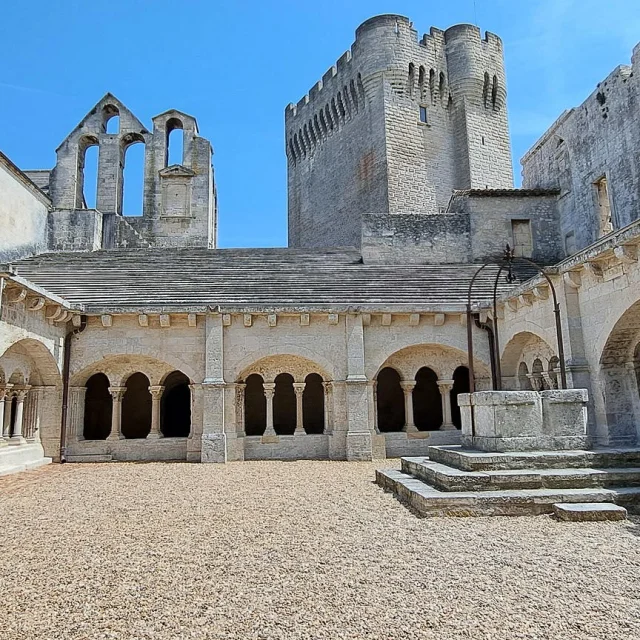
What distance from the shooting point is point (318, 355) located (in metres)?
13.1

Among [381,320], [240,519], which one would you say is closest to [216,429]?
[381,320]

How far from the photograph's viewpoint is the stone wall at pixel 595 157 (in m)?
16.6

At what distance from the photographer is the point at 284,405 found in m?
17.6

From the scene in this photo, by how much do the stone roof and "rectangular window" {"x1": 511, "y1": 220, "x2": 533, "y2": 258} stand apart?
3577 millimetres

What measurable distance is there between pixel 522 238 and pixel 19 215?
56.3ft

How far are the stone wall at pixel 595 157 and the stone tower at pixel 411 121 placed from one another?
6898mm

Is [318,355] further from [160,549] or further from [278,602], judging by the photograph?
[278,602]

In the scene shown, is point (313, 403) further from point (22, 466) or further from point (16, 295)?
point (16, 295)

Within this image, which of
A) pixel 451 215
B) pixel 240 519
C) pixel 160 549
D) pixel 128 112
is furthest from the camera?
pixel 128 112

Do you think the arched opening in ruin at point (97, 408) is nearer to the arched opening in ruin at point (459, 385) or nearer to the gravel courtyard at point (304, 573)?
the gravel courtyard at point (304, 573)

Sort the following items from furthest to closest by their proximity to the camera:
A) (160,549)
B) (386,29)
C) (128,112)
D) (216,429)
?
(386,29) < (128,112) < (216,429) < (160,549)

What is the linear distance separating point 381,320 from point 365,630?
33.9 feet

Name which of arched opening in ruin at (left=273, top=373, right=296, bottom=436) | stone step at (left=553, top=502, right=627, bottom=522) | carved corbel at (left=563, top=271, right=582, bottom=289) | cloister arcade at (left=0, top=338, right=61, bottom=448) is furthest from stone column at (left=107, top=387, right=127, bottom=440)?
stone step at (left=553, top=502, right=627, bottom=522)

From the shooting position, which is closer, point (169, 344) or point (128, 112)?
point (169, 344)
